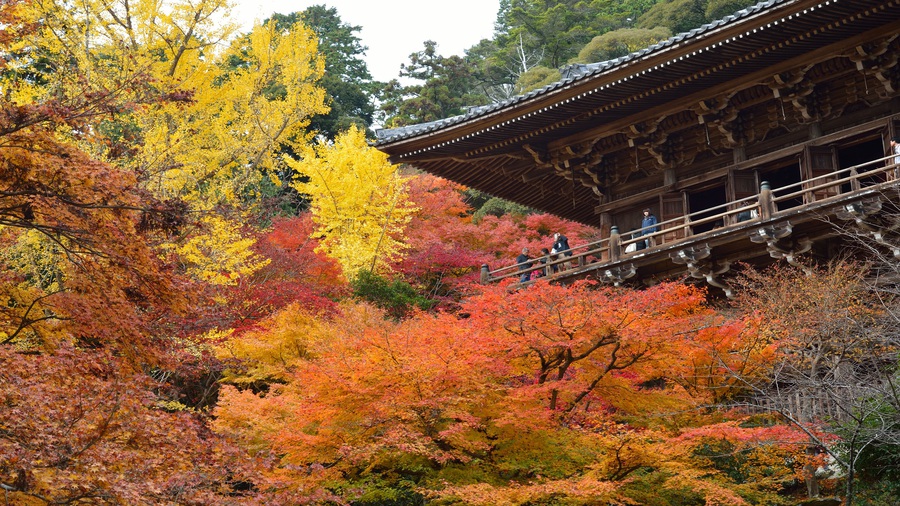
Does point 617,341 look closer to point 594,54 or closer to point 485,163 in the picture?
point 485,163

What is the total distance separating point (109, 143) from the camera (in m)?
9.40

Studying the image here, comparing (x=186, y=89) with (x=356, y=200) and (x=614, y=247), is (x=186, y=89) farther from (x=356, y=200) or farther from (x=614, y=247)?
(x=356, y=200)

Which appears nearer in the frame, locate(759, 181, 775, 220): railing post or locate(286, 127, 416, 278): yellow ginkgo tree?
locate(759, 181, 775, 220): railing post

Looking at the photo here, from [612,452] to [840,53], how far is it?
314 inches

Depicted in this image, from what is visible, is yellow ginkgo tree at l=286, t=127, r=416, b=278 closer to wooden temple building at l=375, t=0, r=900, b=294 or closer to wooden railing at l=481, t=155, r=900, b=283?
wooden temple building at l=375, t=0, r=900, b=294

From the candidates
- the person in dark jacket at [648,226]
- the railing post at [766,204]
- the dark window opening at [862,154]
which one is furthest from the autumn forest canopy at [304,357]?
the dark window opening at [862,154]

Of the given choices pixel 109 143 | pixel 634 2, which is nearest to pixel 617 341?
pixel 109 143

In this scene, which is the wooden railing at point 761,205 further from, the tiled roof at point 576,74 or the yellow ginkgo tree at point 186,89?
the yellow ginkgo tree at point 186,89

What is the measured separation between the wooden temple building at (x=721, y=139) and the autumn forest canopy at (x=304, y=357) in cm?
94

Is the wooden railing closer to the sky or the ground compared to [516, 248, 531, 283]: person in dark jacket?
closer to the sky

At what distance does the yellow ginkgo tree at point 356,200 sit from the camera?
21.7m

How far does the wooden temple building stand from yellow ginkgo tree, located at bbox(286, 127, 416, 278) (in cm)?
369

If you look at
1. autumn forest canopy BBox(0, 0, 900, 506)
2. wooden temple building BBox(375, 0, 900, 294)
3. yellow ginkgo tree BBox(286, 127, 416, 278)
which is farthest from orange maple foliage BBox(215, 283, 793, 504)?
yellow ginkgo tree BBox(286, 127, 416, 278)

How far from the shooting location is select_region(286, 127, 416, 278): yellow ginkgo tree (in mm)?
21719
